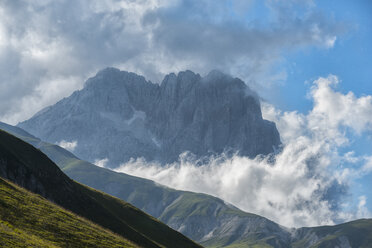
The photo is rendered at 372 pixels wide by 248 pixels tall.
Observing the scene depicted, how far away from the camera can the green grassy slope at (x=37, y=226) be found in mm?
40344

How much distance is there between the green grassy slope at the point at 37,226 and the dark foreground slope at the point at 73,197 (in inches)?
1157

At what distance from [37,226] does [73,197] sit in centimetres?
4768

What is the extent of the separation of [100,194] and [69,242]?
6519 centimetres

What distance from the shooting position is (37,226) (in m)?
47.9

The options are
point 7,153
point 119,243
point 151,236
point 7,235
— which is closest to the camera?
point 7,235

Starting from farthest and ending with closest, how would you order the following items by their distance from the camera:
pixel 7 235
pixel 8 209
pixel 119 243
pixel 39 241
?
1. pixel 119 243
2. pixel 8 209
3. pixel 39 241
4. pixel 7 235

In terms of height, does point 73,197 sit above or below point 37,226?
above

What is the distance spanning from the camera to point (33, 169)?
93750 millimetres

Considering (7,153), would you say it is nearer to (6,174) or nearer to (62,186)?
(6,174)

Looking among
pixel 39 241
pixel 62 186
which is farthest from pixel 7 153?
pixel 39 241

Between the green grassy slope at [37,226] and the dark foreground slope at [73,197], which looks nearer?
the green grassy slope at [37,226]

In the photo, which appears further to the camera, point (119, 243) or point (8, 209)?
point (119, 243)

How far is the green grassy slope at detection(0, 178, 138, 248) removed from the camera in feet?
132

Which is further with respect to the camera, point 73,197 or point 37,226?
point 73,197
